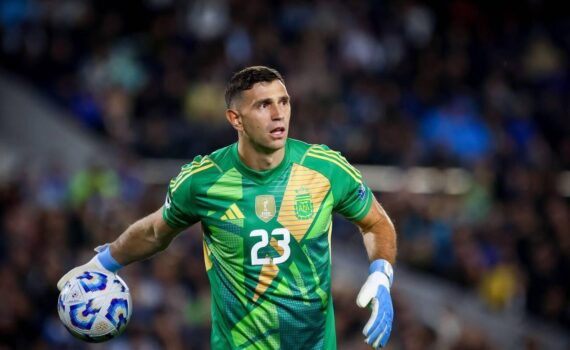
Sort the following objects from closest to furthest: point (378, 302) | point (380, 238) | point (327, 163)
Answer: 1. point (378, 302)
2. point (327, 163)
3. point (380, 238)

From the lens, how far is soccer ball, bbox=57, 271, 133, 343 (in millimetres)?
6176

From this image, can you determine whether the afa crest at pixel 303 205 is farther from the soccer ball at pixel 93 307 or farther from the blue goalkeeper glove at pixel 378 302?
the soccer ball at pixel 93 307

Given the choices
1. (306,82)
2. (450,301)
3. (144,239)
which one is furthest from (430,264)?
(144,239)

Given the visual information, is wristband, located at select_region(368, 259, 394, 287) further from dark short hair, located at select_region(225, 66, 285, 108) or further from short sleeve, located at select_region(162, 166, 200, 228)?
dark short hair, located at select_region(225, 66, 285, 108)

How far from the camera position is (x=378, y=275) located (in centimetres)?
592

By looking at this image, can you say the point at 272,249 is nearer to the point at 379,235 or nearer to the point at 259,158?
the point at 259,158

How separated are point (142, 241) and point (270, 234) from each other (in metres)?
0.84

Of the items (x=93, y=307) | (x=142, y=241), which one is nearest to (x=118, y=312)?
(x=93, y=307)

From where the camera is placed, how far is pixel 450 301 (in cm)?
1352

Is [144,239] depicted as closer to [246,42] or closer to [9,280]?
[9,280]

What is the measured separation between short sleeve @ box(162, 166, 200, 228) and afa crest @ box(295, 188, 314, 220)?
586 mm

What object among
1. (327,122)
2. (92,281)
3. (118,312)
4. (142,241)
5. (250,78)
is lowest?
(327,122)

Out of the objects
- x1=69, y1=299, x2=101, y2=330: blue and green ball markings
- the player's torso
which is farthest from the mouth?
x1=69, y1=299, x2=101, y2=330: blue and green ball markings

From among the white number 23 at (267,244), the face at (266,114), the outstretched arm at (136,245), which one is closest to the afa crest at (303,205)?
the white number 23 at (267,244)
